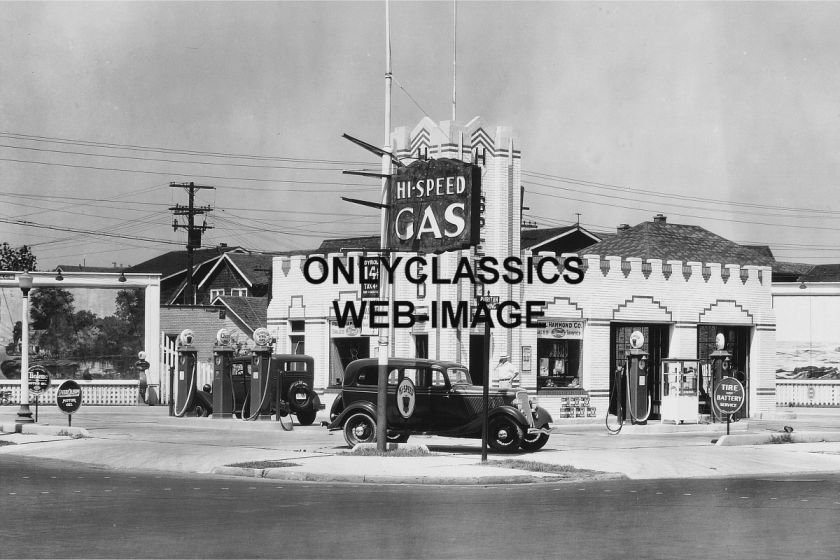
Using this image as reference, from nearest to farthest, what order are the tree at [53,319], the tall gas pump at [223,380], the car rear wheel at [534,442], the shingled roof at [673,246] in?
the car rear wheel at [534,442] → the tall gas pump at [223,380] → the shingled roof at [673,246] → the tree at [53,319]

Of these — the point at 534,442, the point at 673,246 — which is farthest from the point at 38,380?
the point at 673,246

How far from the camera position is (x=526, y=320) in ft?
117

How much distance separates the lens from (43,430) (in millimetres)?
27734

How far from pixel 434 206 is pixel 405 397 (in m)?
3.74

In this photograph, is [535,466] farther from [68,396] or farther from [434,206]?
[68,396]

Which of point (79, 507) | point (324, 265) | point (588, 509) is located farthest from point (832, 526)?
point (324, 265)

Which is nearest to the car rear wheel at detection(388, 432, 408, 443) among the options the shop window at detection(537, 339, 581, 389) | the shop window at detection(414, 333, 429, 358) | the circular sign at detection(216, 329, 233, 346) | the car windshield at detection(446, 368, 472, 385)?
the car windshield at detection(446, 368, 472, 385)

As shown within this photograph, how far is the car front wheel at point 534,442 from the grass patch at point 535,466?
9.51 feet

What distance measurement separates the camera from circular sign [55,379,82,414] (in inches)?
1129

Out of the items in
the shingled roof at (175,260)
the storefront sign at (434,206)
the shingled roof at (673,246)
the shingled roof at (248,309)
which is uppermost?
the shingled roof at (175,260)

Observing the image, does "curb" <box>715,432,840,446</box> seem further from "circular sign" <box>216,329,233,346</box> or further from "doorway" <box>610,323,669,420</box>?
"circular sign" <box>216,329,233,346</box>

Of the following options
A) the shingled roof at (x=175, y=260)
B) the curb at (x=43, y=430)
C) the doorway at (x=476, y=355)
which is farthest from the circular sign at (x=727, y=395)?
the shingled roof at (x=175, y=260)

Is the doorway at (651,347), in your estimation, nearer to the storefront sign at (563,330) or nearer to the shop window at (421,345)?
the storefront sign at (563,330)

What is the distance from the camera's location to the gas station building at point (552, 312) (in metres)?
35.1
